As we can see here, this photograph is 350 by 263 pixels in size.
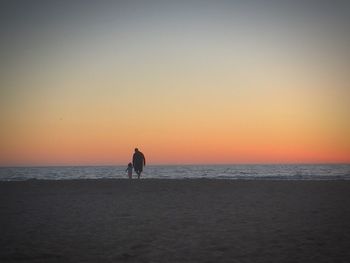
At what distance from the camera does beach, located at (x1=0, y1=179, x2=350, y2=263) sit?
6.08 meters

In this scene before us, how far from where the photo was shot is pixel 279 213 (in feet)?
32.7

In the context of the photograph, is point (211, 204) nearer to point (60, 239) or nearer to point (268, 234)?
point (268, 234)

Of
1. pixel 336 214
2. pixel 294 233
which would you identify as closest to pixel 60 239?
pixel 294 233

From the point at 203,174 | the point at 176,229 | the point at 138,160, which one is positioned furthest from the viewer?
the point at 203,174

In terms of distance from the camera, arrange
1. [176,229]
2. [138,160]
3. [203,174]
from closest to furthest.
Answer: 1. [176,229]
2. [138,160]
3. [203,174]

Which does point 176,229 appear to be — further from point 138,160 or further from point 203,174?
point 203,174

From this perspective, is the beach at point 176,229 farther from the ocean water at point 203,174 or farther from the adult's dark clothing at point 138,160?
the ocean water at point 203,174

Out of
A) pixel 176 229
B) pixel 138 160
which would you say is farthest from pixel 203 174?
pixel 176 229

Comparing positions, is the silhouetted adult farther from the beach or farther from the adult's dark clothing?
the beach

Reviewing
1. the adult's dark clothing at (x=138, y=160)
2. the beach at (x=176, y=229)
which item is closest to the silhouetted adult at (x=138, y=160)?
the adult's dark clothing at (x=138, y=160)

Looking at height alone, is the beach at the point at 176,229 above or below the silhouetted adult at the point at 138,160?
below

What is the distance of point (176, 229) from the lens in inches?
316

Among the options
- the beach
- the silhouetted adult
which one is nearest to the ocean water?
the silhouetted adult

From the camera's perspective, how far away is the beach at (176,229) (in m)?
6.08
